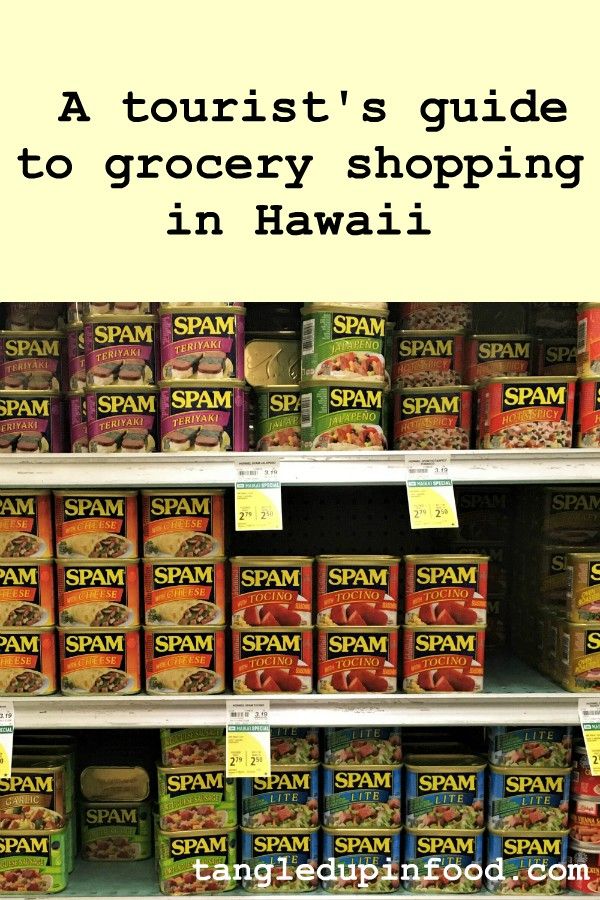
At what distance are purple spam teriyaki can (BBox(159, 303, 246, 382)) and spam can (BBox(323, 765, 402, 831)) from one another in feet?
3.37

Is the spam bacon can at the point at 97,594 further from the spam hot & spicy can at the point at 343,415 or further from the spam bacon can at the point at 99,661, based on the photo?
the spam hot & spicy can at the point at 343,415

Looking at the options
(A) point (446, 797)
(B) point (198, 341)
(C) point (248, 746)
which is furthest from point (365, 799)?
(B) point (198, 341)

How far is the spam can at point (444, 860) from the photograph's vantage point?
178cm

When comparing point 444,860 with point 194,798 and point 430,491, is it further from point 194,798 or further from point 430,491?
point 430,491

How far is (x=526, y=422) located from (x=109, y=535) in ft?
3.42

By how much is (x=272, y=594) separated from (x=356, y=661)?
0.26 m

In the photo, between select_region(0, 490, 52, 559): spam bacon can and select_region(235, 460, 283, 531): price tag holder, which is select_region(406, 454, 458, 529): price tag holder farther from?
select_region(0, 490, 52, 559): spam bacon can

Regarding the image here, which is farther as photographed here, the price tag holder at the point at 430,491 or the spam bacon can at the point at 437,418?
the spam bacon can at the point at 437,418

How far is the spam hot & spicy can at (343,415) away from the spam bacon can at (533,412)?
291mm

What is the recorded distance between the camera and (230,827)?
71.0 inches

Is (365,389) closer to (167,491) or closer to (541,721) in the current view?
(167,491)

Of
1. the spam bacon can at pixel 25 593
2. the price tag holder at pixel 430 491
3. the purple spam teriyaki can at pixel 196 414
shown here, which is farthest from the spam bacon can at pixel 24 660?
the price tag holder at pixel 430 491

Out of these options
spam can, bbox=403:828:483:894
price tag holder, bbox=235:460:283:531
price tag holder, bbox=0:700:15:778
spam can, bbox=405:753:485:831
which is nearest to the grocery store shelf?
price tag holder, bbox=0:700:15:778

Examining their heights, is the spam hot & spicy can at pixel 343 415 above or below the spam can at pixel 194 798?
above
